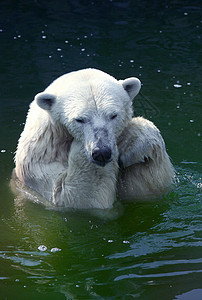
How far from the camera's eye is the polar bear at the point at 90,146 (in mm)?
4219

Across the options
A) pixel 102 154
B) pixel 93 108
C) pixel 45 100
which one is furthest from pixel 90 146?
pixel 45 100

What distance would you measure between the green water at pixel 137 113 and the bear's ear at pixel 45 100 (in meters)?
0.96

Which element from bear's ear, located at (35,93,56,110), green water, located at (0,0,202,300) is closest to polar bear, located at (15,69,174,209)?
bear's ear, located at (35,93,56,110)

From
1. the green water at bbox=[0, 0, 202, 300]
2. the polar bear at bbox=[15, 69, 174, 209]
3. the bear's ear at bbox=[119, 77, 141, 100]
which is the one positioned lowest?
the green water at bbox=[0, 0, 202, 300]

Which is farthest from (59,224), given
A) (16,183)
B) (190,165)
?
(190,165)

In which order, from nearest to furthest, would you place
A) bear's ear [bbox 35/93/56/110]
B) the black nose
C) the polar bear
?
the black nose < the polar bear < bear's ear [bbox 35/93/56/110]

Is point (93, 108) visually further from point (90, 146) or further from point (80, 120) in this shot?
point (90, 146)

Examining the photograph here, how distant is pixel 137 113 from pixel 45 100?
2.81m

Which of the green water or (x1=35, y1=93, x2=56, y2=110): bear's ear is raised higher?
(x1=35, y1=93, x2=56, y2=110): bear's ear

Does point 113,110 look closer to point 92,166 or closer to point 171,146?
point 92,166

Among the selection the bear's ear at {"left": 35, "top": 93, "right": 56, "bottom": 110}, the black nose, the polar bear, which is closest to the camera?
the black nose

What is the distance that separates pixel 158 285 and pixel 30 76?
5004 mm

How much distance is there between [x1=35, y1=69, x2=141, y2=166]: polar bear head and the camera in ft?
13.5

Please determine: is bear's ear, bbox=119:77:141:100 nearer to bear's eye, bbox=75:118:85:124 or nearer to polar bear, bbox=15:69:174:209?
polar bear, bbox=15:69:174:209
